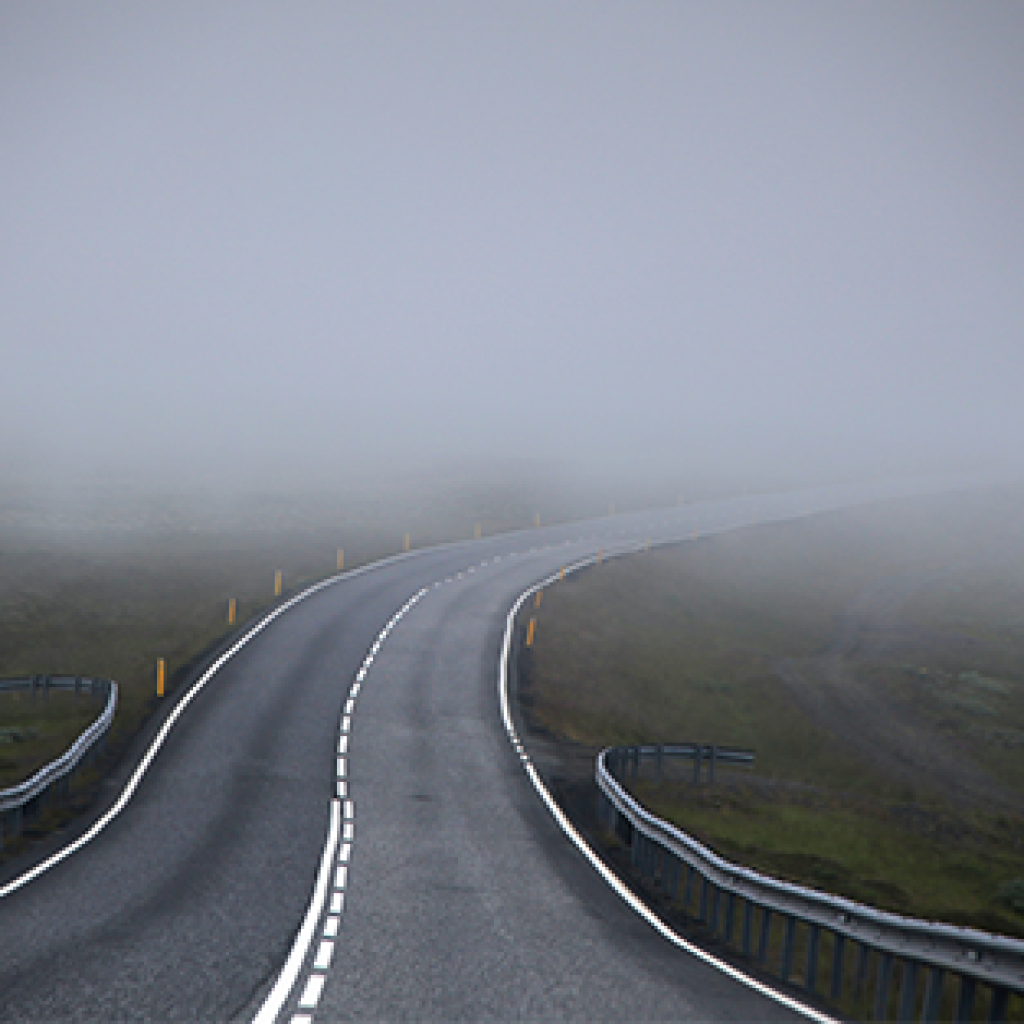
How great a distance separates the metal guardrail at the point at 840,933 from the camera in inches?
343

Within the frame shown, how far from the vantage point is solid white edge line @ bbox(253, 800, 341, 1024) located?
9.48m

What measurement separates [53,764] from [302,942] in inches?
A: 332

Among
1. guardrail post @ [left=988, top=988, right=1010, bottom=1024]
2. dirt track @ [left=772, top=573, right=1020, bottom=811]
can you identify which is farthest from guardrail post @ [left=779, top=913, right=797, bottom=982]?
dirt track @ [left=772, top=573, right=1020, bottom=811]

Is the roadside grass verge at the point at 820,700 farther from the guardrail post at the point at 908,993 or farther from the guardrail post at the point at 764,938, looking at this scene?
the guardrail post at the point at 908,993

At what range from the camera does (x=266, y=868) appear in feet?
47.5

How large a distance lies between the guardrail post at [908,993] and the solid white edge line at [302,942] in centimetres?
643

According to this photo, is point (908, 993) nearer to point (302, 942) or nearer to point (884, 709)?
point (302, 942)

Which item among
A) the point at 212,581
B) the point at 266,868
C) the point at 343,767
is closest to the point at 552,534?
the point at 212,581

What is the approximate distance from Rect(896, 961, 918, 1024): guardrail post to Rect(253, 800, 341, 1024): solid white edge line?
643cm

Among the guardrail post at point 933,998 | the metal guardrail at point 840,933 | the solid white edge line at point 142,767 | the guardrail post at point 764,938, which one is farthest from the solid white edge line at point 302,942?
the guardrail post at point 933,998

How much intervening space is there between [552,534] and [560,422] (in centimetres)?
12926

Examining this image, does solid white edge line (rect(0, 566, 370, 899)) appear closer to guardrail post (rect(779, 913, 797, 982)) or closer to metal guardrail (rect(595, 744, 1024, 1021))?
metal guardrail (rect(595, 744, 1024, 1021))

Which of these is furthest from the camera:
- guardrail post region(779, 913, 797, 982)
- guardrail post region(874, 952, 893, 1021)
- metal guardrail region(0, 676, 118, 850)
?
metal guardrail region(0, 676, 118, 850)

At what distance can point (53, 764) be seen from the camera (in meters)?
17.2
